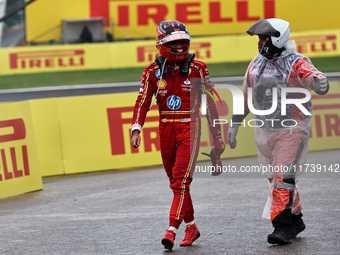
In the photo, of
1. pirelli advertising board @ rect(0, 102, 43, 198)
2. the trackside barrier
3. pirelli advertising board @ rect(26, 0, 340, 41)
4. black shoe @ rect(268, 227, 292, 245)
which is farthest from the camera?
pirelli advertising board @ rect(26, 0, 340, 41)

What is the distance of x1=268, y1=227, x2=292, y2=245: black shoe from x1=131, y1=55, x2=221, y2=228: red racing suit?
30.3 inches

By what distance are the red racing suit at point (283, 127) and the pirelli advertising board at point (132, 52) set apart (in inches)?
750

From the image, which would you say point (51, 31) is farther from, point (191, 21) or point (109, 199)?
point (109, 199)

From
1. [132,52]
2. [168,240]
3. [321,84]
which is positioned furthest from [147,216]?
[132,52]

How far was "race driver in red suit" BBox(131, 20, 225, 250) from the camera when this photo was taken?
6.15 metres

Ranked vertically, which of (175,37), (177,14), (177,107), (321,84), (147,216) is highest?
(177,14)

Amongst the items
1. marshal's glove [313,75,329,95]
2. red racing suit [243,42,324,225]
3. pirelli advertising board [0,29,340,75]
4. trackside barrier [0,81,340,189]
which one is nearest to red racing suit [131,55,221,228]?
red racing suit [243,42,324,225]

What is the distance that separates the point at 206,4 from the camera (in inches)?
1436

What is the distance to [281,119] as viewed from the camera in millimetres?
6062

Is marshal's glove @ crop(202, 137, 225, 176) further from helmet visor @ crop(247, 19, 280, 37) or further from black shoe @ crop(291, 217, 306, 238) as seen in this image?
helmet visor @ crop(247, 19, 280, 37)

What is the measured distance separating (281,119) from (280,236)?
3.21ft

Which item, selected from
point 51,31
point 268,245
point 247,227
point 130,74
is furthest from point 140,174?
point 51,31

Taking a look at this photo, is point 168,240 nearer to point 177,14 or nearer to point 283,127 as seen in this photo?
point 283,127

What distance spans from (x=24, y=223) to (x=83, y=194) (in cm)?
180
